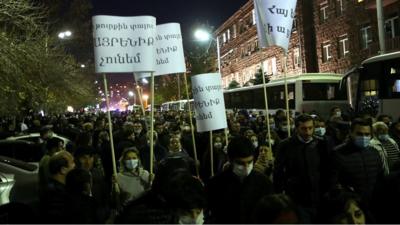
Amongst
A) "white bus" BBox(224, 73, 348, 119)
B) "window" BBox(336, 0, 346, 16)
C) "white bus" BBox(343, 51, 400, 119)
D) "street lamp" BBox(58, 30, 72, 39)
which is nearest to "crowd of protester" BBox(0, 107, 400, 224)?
"white bus" BBox(343, 51, 400, 119)

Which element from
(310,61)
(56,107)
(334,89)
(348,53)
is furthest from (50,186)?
(310,61)

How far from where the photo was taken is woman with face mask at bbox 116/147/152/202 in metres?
6.00

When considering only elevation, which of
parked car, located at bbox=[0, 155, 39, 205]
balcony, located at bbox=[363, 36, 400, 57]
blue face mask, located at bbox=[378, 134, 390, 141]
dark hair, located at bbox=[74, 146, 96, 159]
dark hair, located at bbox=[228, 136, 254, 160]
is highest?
balcony, located at bbox=[363, 36, 400, 57]

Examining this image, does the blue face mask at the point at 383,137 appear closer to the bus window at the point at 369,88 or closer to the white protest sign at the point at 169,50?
the white protest sign at the point at 169,50

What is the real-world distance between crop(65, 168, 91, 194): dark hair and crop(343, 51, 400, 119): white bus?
1362cm

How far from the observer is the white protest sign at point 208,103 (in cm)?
746

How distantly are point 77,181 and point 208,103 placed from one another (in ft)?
10.6

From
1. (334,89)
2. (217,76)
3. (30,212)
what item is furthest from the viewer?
(334,89)

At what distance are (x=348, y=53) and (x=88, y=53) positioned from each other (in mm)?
19957

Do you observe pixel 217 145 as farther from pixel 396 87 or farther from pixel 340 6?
pixel 340 6

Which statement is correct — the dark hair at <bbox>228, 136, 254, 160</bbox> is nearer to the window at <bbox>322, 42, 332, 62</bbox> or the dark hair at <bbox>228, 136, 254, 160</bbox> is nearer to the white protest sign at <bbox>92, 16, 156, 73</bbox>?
the white protest sign at <bbox>92, 16, 156, 73</bbox>

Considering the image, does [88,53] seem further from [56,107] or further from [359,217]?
[359,217]

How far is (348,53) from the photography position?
108ft

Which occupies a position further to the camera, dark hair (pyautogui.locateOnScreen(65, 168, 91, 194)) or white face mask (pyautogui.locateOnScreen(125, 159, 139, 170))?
white face mask (pyautogui.locateOnScreen(125, 159, 139, 170))
